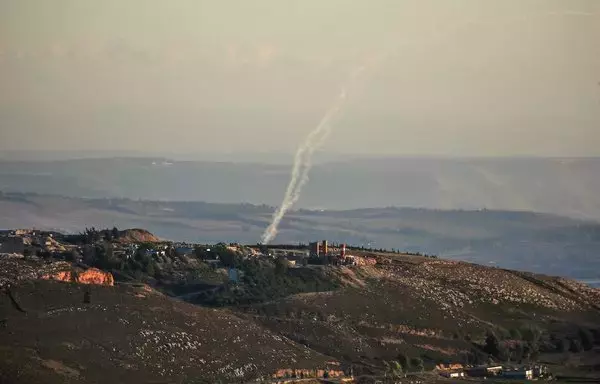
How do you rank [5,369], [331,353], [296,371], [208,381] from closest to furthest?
[5,369], [208,381], [296,371], [331,353]

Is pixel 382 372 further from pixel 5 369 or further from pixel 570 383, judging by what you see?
pixel 5 369

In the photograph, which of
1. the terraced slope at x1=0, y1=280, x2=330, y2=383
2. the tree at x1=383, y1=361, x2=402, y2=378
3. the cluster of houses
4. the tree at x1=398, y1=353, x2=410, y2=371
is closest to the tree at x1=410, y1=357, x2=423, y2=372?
the tree at x1=398, y1=353, x2=410, y2=371

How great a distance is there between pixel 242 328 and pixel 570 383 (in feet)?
107

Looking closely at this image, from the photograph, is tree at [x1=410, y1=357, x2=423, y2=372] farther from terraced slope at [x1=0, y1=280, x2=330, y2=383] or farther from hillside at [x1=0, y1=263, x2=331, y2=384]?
terraced slope at [x1=0, y1=280, x2=330, y2=383]

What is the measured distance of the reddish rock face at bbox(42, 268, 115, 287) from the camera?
192375 millimetres

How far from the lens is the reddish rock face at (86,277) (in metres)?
192

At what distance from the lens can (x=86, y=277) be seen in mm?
195875

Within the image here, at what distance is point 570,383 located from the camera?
193 metres

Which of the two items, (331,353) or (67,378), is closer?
(67,378)

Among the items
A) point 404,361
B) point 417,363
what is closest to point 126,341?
point 404,361

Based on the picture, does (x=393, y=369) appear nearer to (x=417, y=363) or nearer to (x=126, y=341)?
(x=417, y=363)

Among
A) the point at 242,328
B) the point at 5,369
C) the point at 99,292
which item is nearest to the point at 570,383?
the point at 242,328

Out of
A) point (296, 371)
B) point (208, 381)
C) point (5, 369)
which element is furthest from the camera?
point (296, 371)

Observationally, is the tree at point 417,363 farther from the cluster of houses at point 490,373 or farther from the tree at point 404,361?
the cluster of houses at point 490,373
